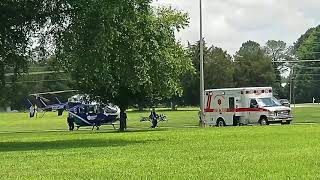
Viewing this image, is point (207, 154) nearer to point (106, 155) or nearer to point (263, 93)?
point (106, 155)

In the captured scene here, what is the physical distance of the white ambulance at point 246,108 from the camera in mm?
48750

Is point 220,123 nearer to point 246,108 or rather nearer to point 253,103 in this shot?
point 246,108

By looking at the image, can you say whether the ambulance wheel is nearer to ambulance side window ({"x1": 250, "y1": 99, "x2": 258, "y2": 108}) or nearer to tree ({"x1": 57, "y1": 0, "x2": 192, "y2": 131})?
ambulance side window ({"x1": 250, "y1": 99, "x2": 258, "y2": 108})

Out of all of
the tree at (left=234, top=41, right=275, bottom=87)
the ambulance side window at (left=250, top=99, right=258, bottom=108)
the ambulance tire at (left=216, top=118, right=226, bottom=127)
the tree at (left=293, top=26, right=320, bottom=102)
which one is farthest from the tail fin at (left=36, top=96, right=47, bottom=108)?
the ambulance side window at (left=250, top=99, right=258, bottom=108)

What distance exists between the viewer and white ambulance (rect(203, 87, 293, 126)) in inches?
1919

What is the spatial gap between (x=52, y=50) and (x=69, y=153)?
30.5 feet

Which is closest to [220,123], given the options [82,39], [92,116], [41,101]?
[92,116]

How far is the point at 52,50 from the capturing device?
3062 centimetres

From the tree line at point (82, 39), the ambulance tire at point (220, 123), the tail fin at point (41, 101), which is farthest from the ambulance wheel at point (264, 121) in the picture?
the tail fin at point (41, 101)

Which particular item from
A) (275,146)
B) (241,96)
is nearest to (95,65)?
(275,146)

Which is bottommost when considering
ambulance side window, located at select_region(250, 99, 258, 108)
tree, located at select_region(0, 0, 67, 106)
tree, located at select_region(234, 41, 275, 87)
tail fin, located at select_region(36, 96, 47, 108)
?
ambulance side window, located at select_region(250, 99, 258, 108)

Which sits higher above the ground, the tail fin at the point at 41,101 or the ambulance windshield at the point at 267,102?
the tail fin at the point at 41,101

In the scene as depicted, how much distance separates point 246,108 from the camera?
4938 cm

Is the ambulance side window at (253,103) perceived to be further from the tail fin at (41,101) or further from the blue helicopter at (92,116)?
the tail fin at (41,101)
